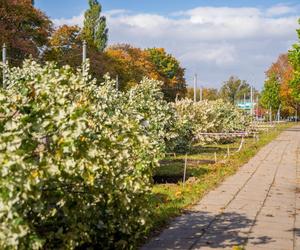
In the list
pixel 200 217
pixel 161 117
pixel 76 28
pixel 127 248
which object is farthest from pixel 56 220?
pixel 76 28

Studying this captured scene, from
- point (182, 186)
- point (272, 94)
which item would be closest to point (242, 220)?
point (182, 186)

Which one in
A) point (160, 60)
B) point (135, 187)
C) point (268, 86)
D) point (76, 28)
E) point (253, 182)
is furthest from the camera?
point (160, 60)

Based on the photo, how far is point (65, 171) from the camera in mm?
4957

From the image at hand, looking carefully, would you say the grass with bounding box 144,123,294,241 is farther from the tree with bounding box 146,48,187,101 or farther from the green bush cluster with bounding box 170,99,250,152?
the tree with bounding box 146,48,187,101

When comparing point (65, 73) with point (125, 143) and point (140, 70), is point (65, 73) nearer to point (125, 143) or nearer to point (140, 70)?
point (125, 143)

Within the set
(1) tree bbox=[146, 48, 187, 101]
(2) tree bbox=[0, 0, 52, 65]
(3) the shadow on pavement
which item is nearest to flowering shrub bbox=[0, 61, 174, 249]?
(3) the shadow on pavement

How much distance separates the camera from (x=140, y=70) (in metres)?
64.2

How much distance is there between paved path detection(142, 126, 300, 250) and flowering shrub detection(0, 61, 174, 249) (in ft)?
3.46

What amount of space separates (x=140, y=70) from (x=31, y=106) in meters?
59.5

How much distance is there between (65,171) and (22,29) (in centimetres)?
3621

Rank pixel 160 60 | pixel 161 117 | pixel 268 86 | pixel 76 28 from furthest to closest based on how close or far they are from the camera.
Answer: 1. pixel 160 60
2. pixel 268 86
3. pixel 76 28
4. pixel 161 117

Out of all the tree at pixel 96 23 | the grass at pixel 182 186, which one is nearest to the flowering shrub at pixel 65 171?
the grass at pixel 182 186

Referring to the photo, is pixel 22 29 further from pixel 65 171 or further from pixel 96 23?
pixel 65 171

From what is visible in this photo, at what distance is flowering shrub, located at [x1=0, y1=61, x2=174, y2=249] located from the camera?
434 centimetres
